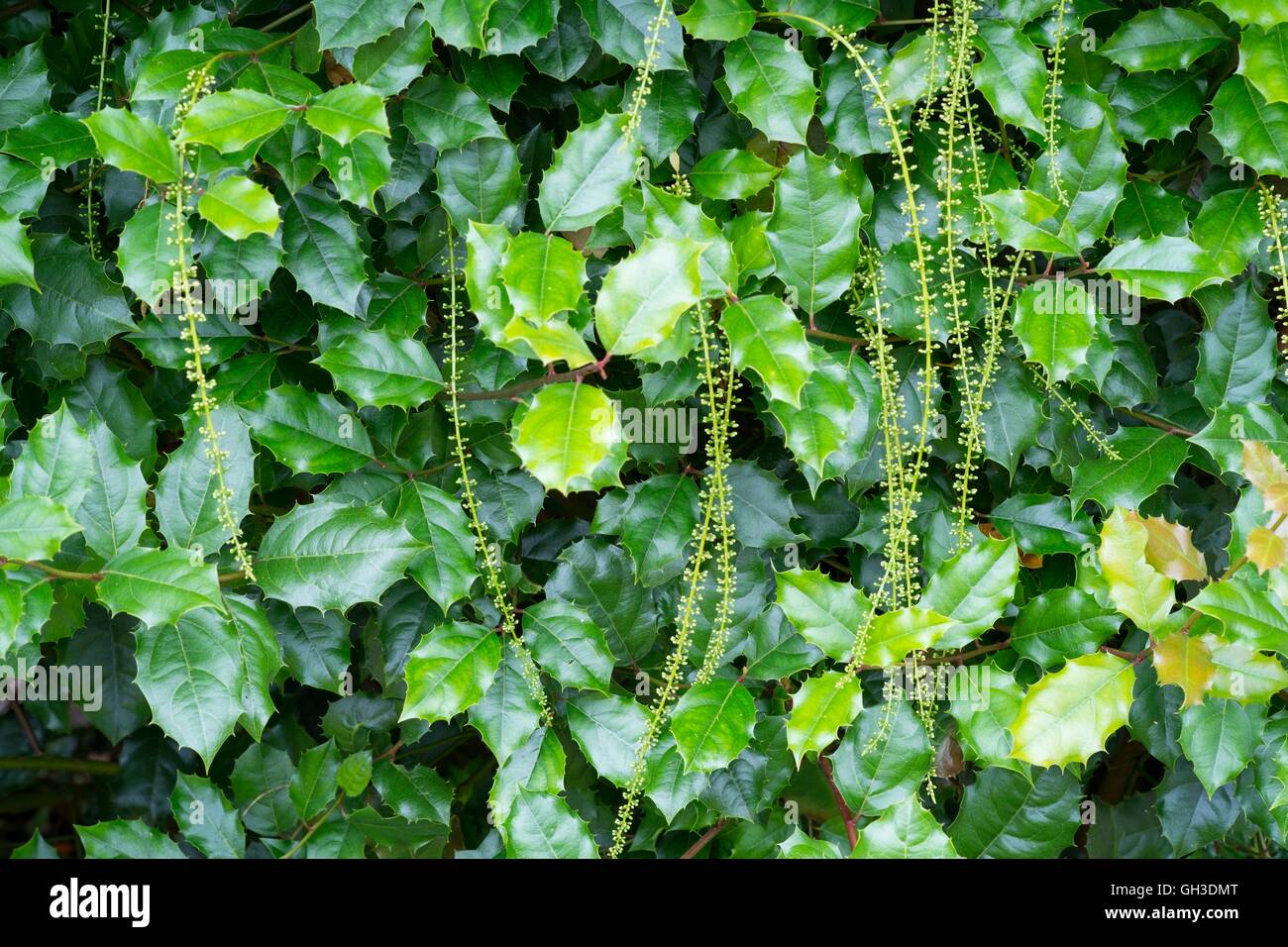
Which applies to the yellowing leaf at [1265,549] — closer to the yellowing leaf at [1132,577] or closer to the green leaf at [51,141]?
the yellowing leaf at [1132,577]

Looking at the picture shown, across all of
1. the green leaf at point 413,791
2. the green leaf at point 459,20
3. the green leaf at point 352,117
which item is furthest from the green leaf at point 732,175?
the green leaf at point 413,791

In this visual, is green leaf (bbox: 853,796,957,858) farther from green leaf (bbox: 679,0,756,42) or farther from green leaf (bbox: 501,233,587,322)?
green leaf (bbox: 679,0,756,42)

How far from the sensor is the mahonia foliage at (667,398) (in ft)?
5.83

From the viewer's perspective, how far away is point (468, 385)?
2010 mm

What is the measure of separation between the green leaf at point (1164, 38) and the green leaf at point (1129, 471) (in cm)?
67

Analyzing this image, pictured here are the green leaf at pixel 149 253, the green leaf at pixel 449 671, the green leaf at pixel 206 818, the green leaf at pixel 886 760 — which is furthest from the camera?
the green leaf at pixel 206 818

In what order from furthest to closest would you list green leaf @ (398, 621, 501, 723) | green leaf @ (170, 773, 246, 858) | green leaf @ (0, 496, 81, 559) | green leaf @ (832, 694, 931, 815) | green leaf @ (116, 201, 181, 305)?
green leaf @ (170, 773, 246, 858) → green leaf @ (832, 694, 931, 815) → green leaf @ (398, 621, 501, 723) → green leaf @ (116, 201, 181, 305) → green leaf @ (0, 496, 81, 559)

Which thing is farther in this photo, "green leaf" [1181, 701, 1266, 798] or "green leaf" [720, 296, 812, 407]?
"green leaf" [1181, 701, 1266, 798]

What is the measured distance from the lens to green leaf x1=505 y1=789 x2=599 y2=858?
1844 mm

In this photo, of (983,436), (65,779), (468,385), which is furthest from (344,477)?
(65,779)

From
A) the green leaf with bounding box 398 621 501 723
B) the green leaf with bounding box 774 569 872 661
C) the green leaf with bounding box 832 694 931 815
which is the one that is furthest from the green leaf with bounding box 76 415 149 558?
the green leaf with bounding box 832 694 931 815

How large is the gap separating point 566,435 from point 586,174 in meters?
0.45

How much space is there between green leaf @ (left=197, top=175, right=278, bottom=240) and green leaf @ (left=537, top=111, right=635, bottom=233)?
0.43 m

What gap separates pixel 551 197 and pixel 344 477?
0.62 meters
